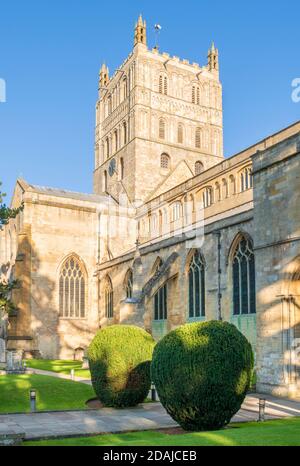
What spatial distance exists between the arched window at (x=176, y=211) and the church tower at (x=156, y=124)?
23.7 ft

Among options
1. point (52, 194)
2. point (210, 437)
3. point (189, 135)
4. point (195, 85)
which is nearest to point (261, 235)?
point (210, 437)

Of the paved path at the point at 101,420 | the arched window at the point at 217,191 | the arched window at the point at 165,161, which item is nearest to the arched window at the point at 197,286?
the arched window at the point at 217,191

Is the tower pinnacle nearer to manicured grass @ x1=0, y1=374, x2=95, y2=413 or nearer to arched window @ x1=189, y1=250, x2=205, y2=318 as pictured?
arched window @ x1=189, y1=250, x2=205, y2=318

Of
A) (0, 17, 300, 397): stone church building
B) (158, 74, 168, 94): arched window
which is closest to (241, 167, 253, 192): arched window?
(0, 17, 300, 397): stone church building

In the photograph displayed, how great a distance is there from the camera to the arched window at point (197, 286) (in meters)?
28.1

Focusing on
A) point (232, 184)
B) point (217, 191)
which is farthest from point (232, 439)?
point (217, 191)

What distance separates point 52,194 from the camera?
43.3 metres

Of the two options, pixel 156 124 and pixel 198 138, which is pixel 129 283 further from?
pixel 198 138

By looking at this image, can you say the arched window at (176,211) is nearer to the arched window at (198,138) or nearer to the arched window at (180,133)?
the arched window at (180,133)

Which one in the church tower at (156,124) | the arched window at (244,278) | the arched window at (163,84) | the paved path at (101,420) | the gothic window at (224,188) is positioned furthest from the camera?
the arched window at (163,84)

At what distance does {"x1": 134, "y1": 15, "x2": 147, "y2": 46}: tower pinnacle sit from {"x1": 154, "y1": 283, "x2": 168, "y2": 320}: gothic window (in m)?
31.1

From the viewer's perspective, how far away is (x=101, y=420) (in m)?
14.7

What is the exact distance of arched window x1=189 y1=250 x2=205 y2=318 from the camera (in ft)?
92.3

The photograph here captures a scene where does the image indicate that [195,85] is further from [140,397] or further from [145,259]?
[140,397]
